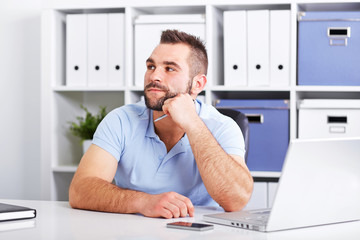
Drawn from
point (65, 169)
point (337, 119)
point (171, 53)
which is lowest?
point (65, 169)

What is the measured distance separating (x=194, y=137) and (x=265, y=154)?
1128mm

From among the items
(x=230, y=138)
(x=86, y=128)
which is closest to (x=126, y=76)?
(x=86, y=128)

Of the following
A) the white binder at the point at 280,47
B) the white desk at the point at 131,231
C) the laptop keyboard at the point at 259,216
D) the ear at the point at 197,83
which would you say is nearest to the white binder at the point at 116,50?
the white binder at the point at 280,47

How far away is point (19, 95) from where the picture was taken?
11.0 feet

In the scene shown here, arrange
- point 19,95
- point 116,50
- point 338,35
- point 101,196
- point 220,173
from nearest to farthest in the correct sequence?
point 101,196
point 220,173
point 338,35
point 116,50
point 19,95

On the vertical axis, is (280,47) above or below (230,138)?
above

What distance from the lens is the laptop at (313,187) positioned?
112 cm

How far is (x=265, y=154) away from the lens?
2.75 meters

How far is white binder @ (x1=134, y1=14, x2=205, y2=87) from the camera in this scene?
2.79m

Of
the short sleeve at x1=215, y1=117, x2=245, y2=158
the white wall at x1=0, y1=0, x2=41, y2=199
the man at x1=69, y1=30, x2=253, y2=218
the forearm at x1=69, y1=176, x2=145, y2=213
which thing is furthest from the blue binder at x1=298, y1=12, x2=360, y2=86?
the white wall at x1=0, y1=0, x2=41, y2=199

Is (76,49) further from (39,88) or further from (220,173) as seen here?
(220,173)

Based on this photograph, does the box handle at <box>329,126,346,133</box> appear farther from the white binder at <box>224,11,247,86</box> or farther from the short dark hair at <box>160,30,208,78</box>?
the short dark hair at <box>160,30,208,78</box>

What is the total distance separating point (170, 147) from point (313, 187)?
748mm

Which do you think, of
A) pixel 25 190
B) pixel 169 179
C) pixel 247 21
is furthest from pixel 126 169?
pixel 25 190
